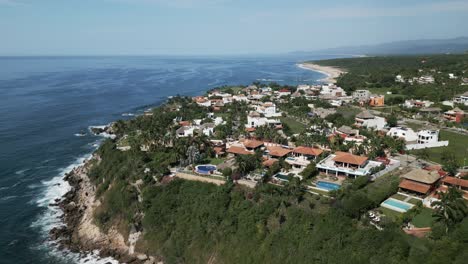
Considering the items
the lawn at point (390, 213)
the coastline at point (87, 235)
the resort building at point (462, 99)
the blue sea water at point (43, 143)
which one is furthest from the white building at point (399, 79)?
the coastline at point (87, 235)

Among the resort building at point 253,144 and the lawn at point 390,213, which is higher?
the resort building at point 253,144

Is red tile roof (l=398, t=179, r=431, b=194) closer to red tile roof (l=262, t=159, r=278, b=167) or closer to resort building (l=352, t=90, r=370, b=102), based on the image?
red tile roof (l=262, t=159, r=278, b=167)

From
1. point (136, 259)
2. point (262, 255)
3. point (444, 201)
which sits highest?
point (444, 201)

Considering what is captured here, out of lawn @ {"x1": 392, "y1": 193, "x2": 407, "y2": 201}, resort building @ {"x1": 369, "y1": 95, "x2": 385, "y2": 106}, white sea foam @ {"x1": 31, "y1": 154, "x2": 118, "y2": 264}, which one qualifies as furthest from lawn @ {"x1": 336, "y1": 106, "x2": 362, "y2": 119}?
white sea foam @ {"x1": 31, "y1": 154, "x2": 118, "y2": 264}

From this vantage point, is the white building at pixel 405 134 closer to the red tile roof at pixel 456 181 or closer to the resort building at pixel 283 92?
the red tile roof at pixel 456 181

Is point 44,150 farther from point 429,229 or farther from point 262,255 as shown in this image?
point 429,229

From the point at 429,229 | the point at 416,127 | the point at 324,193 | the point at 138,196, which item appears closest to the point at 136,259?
the point at 138,196
